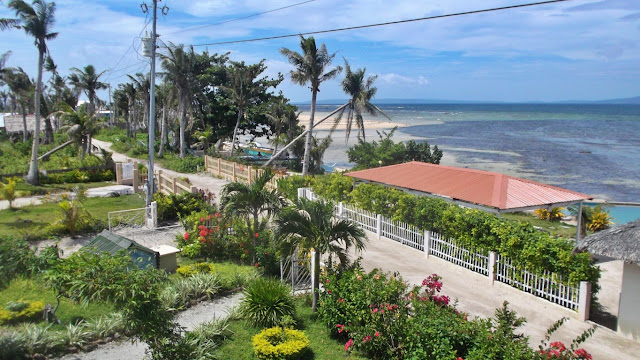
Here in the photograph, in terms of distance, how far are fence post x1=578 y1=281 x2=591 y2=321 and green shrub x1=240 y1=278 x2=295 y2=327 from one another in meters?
6.22

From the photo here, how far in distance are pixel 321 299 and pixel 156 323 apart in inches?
154

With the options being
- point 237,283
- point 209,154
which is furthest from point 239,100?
point 237,283

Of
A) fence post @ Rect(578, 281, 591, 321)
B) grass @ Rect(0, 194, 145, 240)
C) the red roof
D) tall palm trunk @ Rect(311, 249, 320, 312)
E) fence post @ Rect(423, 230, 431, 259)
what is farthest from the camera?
grass @ Rect(0, 194, 145, 240)

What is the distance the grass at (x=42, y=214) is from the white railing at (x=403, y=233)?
10687 millimetres

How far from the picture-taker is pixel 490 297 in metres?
11.6

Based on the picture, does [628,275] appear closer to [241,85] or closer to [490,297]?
[490,297]

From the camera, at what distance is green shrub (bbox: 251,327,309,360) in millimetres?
8367

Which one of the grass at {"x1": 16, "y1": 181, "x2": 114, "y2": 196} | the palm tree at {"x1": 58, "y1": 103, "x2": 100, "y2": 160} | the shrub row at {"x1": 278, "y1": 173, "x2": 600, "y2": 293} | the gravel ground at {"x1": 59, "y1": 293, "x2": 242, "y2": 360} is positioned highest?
the palm tree at {"x1": 58, "y1": 103, "x2": 100, "y2": 160}

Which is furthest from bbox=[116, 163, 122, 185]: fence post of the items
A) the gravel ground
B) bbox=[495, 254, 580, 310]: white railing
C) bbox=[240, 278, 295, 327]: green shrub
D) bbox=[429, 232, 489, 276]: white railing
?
bbox=[495, 254, 580, 310]: white railing

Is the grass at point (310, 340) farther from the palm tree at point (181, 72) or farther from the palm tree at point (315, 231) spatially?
the palm tree at point (181, 72)

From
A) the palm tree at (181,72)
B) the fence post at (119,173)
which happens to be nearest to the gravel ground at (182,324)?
the fence post at (119,173)

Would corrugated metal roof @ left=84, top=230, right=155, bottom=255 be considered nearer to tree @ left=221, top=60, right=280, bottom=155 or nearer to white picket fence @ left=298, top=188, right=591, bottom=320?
white picket fence @ left=298, top=188, right=591, bottom=320

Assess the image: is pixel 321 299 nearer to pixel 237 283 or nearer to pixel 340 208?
pixel 237 283

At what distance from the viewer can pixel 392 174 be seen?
19094 millimetres
